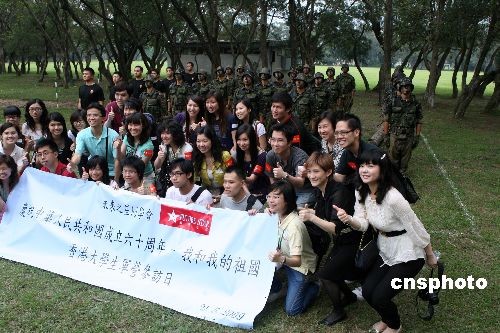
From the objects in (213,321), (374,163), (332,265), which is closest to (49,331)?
(213,321)

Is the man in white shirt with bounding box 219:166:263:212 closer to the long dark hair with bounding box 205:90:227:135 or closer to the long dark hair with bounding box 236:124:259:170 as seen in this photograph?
the long dark hair with bounding box 236:124:259:170

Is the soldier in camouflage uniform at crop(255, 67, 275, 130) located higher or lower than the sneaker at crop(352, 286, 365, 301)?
higher

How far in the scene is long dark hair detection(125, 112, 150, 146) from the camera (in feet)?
17.6

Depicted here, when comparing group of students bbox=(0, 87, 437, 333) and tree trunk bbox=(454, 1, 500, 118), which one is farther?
tree trunk bbox=(454, 1, 500, 118)

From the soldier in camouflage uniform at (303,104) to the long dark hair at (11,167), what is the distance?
6.45 meters

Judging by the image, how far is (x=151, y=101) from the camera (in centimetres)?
965

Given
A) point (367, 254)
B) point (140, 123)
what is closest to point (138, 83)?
point (140, 123)

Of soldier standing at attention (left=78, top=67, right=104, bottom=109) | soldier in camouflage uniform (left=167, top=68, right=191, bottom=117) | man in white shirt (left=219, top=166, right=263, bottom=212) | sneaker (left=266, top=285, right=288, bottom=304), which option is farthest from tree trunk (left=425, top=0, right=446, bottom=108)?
sneaker (left=266, top=285, right=288, bottom=304)

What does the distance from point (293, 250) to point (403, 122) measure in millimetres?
5746

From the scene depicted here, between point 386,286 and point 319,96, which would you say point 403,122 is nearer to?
point 319,96

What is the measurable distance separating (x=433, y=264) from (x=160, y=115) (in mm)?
7137

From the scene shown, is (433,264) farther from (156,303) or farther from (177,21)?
(177,21)

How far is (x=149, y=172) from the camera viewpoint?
548 cm

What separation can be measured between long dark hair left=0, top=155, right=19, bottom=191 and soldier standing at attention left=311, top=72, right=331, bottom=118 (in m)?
7.11
